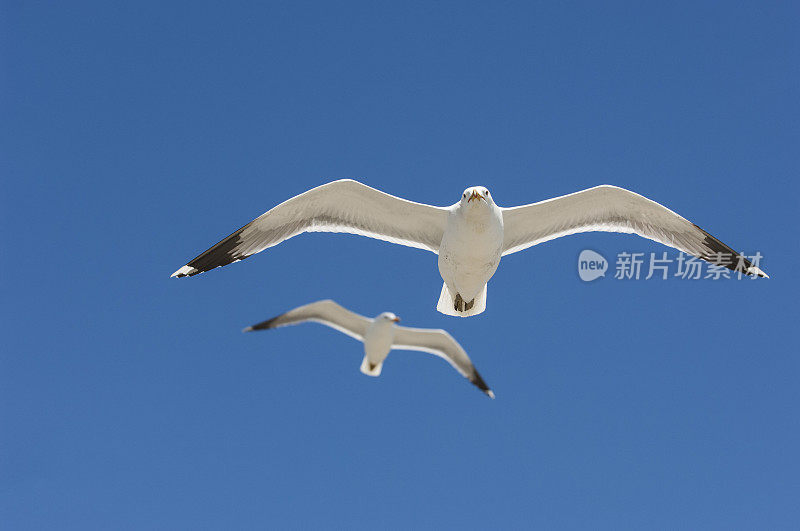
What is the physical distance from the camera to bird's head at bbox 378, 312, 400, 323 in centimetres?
641

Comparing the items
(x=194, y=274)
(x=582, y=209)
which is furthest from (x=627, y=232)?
(x=194, y=274)

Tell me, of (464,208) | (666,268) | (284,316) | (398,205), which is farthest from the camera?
(666,268)

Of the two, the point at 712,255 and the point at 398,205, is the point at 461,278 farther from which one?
the point at 712,255

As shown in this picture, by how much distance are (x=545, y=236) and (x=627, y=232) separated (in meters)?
0.95

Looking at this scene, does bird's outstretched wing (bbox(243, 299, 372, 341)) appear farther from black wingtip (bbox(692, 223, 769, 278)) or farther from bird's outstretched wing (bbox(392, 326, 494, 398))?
black wingtip (bbox(692, 223, 769, 278))

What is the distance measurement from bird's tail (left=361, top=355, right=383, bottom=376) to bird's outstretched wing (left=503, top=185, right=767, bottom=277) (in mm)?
2980

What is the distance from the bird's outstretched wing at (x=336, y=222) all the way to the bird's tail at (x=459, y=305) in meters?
0.55

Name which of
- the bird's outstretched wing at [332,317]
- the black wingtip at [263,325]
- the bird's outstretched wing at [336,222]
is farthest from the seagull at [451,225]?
the black wingtip at [263,325]

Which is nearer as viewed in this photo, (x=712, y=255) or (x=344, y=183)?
(x=344, y=183)

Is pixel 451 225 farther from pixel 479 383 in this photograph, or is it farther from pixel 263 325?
pixel 263 325

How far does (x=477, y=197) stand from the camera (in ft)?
26.2

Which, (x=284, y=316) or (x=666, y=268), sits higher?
(x=666, y=268)

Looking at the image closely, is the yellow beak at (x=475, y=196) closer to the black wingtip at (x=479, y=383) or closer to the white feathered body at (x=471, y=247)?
the white feathered body at (x=471, y=247)

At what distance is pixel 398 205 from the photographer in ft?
28.6
